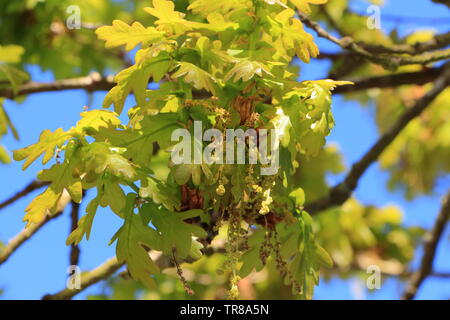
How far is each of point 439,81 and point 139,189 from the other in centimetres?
203

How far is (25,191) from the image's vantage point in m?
3.29

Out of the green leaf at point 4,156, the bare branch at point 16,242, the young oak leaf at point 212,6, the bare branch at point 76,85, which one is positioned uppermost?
the bare branch at point 76,85

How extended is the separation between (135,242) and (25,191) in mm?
1690

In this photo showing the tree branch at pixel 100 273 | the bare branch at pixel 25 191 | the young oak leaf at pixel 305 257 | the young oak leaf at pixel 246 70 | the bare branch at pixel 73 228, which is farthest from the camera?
the bare branch at pixel 25 191

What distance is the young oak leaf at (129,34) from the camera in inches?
70.7

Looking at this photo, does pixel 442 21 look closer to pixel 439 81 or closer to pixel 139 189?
pixel 439 81

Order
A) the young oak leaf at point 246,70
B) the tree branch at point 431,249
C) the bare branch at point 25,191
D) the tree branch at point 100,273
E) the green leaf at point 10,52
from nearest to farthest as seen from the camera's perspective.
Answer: the young oak leaf at point 246,70
the tree branch at point 100,273
the green leaf at point 10,52
the bare branch at point 25,191
the tree branch at point 431,249

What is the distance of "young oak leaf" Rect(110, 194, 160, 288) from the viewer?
1763 mm

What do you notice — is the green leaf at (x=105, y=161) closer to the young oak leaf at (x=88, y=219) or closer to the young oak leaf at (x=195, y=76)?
the young oak leaf at (x=88, y=219)

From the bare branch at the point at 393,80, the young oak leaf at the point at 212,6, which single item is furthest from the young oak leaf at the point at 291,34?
the bare branch at the point at 393,80

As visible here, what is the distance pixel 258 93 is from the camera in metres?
1.77

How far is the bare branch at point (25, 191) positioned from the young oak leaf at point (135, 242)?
1.57 m

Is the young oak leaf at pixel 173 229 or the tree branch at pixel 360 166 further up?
the tree branch at pixel 360 166

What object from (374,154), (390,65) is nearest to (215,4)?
(390,65)
